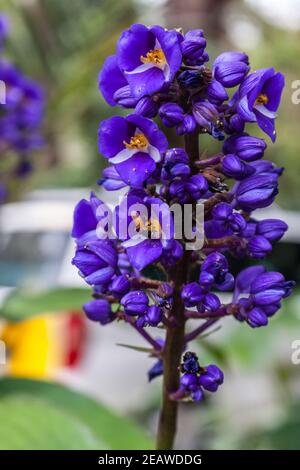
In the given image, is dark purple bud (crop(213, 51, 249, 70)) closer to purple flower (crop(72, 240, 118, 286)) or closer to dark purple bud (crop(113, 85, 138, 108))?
dark purple bud (crop(113, 85, 138, 108))

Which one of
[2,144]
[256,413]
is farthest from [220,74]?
[256,413]

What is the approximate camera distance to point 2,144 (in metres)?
2.92

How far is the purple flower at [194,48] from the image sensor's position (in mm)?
1199

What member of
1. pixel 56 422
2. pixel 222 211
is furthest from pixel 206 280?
pixel 56 422

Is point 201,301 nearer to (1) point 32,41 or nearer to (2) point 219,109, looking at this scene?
(2) point 219,109

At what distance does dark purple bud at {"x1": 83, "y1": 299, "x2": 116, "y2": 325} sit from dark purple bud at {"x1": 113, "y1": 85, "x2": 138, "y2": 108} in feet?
1.37

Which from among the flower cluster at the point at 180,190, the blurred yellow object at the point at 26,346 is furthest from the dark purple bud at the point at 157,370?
the blurred yellow object at the point at 26,346

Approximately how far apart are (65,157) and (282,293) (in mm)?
17461

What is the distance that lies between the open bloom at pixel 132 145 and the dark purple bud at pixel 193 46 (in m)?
0.14

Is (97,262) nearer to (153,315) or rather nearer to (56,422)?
(153,315)

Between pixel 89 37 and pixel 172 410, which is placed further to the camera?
pixel 89 37

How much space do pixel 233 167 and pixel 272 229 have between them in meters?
0.19

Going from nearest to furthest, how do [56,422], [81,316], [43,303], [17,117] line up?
[56,422] → [43,303] → [17,117] → [81,316]

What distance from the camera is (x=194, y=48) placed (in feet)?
3.95
